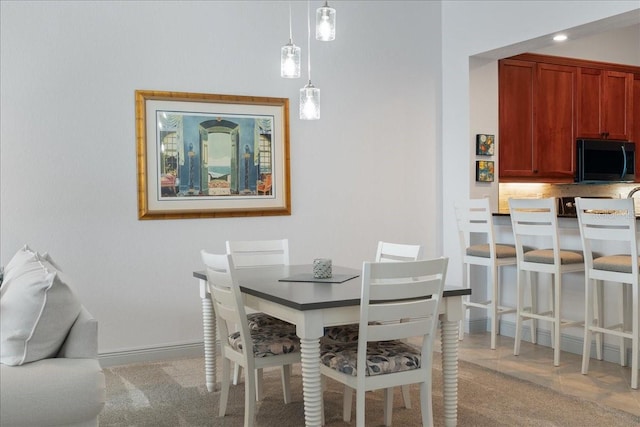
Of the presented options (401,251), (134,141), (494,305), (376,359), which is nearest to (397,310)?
(376,359)

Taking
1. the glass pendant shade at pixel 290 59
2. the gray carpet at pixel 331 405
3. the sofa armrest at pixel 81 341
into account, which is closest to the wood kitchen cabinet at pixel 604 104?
the gray carpet at pixel 331 405

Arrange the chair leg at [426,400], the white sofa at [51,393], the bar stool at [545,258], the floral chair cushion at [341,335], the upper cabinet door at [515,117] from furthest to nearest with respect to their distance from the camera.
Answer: the upper cabinet door at [515,117], the bar stool at [545,258], the floral chair cushion at [341,335], the chair leg at [426,400], the white sofa at [51,393]

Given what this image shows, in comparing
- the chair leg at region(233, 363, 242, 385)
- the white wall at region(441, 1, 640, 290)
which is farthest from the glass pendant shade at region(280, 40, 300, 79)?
the white wall at region(441, 1, 640, 290)

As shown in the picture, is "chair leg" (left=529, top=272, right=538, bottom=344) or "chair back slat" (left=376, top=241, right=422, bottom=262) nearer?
Answer: "chair back slat" (left=376, top=241, right=422, bottom=262)

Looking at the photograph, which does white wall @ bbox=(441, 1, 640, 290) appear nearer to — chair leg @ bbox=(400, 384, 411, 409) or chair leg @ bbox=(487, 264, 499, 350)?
chair leg @ bbox=(487, 264, 499, 350)

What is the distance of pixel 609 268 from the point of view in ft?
14.2

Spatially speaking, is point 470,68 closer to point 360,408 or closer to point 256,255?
point 256,255

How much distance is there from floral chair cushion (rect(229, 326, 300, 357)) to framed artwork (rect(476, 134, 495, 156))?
9.35 ft

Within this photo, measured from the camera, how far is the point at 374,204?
5828 mm

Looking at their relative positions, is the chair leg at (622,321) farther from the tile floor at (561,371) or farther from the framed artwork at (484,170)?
the framed artwork at (484,170)

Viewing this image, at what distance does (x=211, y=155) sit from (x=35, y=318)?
9.07 feet

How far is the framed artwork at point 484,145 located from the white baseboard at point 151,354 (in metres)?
2.72

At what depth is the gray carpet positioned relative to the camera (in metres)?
3.61

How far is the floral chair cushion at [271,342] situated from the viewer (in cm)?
341
